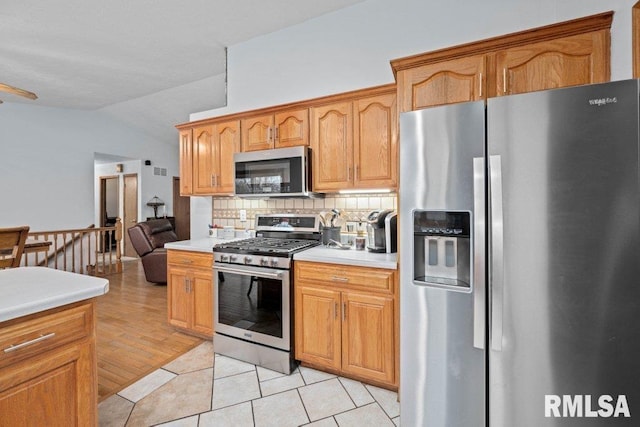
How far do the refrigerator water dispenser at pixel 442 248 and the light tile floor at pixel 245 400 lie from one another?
0.97 metres


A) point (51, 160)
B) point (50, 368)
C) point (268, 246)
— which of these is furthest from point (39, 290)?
point (51, 160)

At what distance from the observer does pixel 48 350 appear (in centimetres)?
121

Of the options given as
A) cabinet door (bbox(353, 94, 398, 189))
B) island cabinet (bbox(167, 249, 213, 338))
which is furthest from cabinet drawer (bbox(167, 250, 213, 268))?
cabinet door (bbox(353, 94, 398, 189))

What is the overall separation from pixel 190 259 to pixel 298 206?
114cm

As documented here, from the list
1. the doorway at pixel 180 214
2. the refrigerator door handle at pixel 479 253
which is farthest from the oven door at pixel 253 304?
the doorway at pixel 180 214

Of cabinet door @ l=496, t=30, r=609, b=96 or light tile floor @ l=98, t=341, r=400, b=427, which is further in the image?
light tile floor @ l=98, t=341, r=400, b=427

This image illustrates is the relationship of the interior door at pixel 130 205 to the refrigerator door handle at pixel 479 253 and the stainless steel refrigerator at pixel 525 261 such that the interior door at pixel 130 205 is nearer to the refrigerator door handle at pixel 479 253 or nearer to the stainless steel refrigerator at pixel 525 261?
the stainless steel refrigerator at pixel 525 261

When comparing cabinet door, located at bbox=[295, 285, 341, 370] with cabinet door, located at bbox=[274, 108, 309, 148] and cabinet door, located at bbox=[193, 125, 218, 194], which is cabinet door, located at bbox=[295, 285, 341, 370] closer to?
cabinet door, located at bbox=[274, 108, 309, 148]

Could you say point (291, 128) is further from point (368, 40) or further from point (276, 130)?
point (368, 40)

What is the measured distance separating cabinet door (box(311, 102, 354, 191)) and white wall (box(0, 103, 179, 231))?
576cm

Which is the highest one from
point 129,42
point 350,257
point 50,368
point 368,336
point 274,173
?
point 129,42

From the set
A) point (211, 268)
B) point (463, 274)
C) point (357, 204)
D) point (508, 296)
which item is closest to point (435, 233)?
point (463, 274)

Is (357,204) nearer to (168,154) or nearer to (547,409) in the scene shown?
(547,409)

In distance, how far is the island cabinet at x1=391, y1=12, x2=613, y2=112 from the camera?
1.61 m
